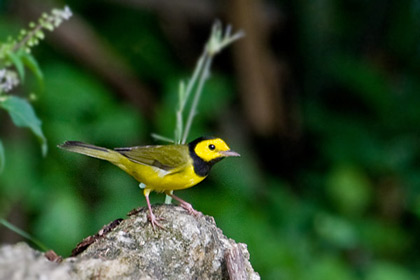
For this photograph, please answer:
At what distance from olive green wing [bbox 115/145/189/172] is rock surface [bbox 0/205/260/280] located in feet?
1.48

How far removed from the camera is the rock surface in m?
1.96

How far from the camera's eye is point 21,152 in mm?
5539

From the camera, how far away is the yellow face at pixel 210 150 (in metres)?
2.93

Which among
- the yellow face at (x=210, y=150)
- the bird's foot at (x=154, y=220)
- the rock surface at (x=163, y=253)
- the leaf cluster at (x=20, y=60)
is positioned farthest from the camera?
the yellow face at (x=210, y=150)

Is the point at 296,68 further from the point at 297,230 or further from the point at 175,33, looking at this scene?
the point at 297,230

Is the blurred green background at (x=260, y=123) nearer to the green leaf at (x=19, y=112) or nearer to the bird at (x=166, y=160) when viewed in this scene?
the bird at (x=166, y=160)

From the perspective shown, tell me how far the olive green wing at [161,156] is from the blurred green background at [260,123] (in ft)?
8.26

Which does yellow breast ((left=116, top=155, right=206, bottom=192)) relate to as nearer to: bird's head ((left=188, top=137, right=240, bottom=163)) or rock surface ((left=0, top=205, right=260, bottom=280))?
bird's head ((left=188, top=137, right=240, bottom=163))

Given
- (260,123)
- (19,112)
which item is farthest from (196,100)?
(260,123)

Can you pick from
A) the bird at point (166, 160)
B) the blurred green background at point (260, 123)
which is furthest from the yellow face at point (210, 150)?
the blurred green background at point (260, 123)

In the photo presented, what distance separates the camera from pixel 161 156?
114 inches

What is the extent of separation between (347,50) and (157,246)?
587 centimetres

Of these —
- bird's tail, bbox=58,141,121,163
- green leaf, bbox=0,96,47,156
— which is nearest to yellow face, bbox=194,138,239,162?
bird's tail, bbox=58,141,121,163

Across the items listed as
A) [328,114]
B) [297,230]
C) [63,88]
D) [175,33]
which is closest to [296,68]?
[328,114]
